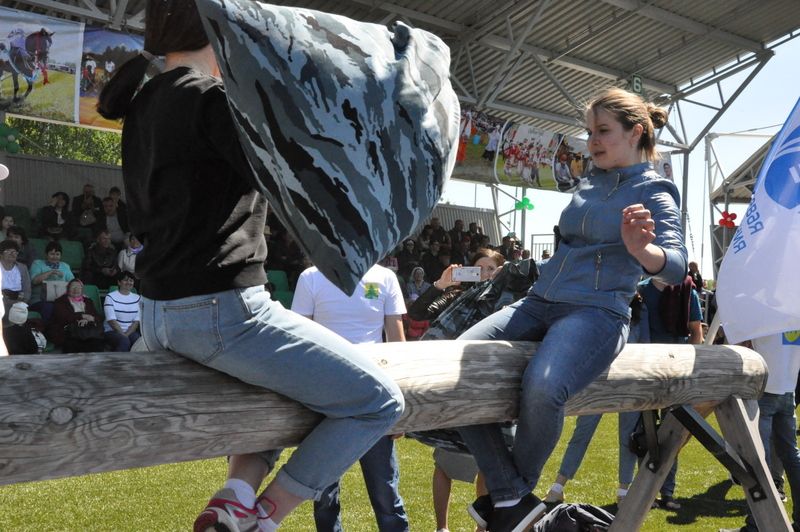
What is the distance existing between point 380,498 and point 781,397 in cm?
297

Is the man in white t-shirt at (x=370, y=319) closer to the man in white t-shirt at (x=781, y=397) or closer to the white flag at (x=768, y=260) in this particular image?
the white flag at (x=768, y=260)

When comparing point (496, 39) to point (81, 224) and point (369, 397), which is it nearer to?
point (81, 224)

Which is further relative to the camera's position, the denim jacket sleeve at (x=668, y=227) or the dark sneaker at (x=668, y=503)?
the dark sneaker at (x=668, y=503)

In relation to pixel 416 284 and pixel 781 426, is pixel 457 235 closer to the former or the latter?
pixel 416 284

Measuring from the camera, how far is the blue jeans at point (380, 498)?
3.65 meters


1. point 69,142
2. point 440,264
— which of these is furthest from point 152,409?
point 69,142

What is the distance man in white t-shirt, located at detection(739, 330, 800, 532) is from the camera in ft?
16.2

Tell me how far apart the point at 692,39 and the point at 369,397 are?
1973 cm

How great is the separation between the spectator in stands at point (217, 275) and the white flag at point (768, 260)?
104 inches

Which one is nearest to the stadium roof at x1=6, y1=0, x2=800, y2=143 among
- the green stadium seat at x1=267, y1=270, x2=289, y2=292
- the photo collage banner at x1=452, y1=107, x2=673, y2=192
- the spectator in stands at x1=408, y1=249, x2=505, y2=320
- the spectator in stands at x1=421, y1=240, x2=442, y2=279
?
the photo collage banner at x1=452, y1=107, x2=673, y2=192

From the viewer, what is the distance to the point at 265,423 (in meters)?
1.96

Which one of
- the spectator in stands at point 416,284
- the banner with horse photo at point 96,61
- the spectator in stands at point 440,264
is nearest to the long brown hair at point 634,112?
the banner with horse photo at point 96,61

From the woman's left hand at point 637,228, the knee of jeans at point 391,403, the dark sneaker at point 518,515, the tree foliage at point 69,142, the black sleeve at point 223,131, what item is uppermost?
the tree foliage at point 69,142

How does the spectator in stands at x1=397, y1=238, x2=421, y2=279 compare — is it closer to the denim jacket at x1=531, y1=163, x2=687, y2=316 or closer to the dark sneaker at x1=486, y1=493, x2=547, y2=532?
the denim jacket at x1=531, y1=163, x2=687, y2=316
